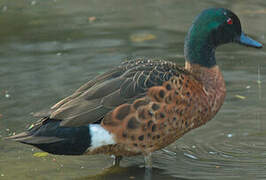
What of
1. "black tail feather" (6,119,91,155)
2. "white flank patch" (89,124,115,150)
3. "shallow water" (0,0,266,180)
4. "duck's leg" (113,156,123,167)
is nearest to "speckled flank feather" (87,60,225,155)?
"white flank patch" (89,124,115,150)

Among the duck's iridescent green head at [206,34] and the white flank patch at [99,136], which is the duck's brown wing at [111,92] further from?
the duck's iridescent green head at [206,34]

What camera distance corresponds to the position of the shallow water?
18.9ft

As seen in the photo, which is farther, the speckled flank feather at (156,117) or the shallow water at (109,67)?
the shallow water at (109,67)

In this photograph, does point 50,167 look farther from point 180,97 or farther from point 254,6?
point 254,6

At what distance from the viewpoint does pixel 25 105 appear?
715 centimetres

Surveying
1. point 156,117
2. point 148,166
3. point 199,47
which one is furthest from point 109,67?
point 156,117

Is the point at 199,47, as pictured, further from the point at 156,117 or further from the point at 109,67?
the point at 109,67

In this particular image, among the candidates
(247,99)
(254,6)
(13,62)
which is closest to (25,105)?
(13,62)

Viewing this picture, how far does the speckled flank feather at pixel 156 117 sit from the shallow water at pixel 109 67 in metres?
0.41

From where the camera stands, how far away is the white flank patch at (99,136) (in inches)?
208

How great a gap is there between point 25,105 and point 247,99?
262 centimetres

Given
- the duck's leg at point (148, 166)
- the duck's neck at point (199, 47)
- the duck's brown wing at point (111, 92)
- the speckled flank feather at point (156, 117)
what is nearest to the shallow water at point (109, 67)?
the duck's leg at point (148, 166)

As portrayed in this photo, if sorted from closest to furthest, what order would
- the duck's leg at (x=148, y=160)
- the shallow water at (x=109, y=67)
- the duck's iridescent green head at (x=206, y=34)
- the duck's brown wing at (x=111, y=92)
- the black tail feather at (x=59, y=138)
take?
the black tail feather at (x=59, y=138)
the duck's brown wing at (x=111, y=92)
the duck's leg at (x=148, y=160)
the shallow water at (x=109, y=67)
the duck's iridescent green head at (x=206, y=34)

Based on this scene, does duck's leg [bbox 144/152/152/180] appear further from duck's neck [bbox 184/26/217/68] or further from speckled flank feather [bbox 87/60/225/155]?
duck's neck [bbox 184/26/217/68]
